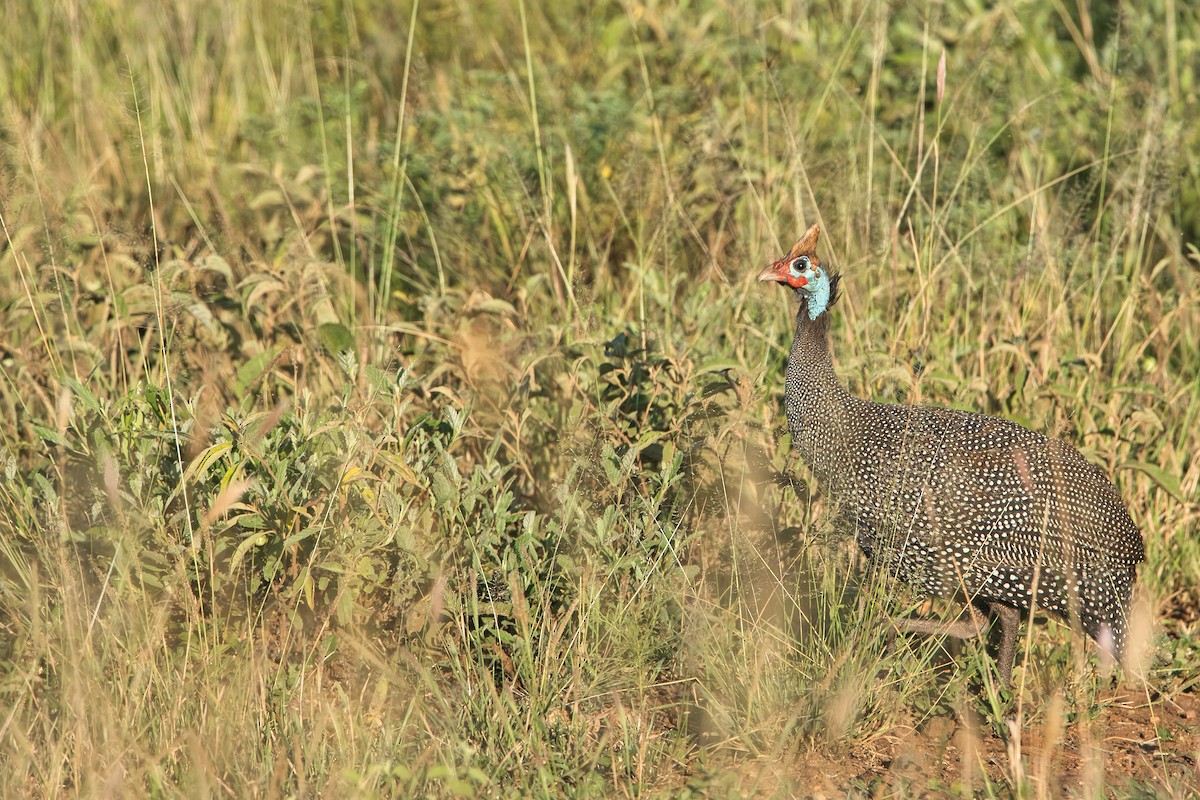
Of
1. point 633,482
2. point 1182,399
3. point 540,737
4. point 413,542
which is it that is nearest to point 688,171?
point 633,482

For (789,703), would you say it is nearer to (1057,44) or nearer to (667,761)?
(667,761)

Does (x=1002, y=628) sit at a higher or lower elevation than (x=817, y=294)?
lower

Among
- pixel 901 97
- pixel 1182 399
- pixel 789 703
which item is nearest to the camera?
pixel 789 703

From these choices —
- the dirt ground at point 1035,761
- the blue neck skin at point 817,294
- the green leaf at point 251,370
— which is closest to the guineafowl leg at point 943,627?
the dirt ground at point 1035,761

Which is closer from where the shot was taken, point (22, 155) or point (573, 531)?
point (573, 531)

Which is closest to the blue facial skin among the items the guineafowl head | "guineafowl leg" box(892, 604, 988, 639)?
the guineafowl head

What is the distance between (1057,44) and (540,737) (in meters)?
4.23

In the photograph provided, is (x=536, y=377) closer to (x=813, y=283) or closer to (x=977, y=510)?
(x=813, y=283)

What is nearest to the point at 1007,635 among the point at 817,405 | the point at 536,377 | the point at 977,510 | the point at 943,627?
the point at 943,627

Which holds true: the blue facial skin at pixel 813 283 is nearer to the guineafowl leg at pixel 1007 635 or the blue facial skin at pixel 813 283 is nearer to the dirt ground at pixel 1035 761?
the guineafowl leg at pixel 1007 635

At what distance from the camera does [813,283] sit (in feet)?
11.8

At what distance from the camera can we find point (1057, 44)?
5.71m

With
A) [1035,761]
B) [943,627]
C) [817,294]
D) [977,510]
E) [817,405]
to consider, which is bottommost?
[1035,761]

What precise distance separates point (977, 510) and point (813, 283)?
0.76 meters
